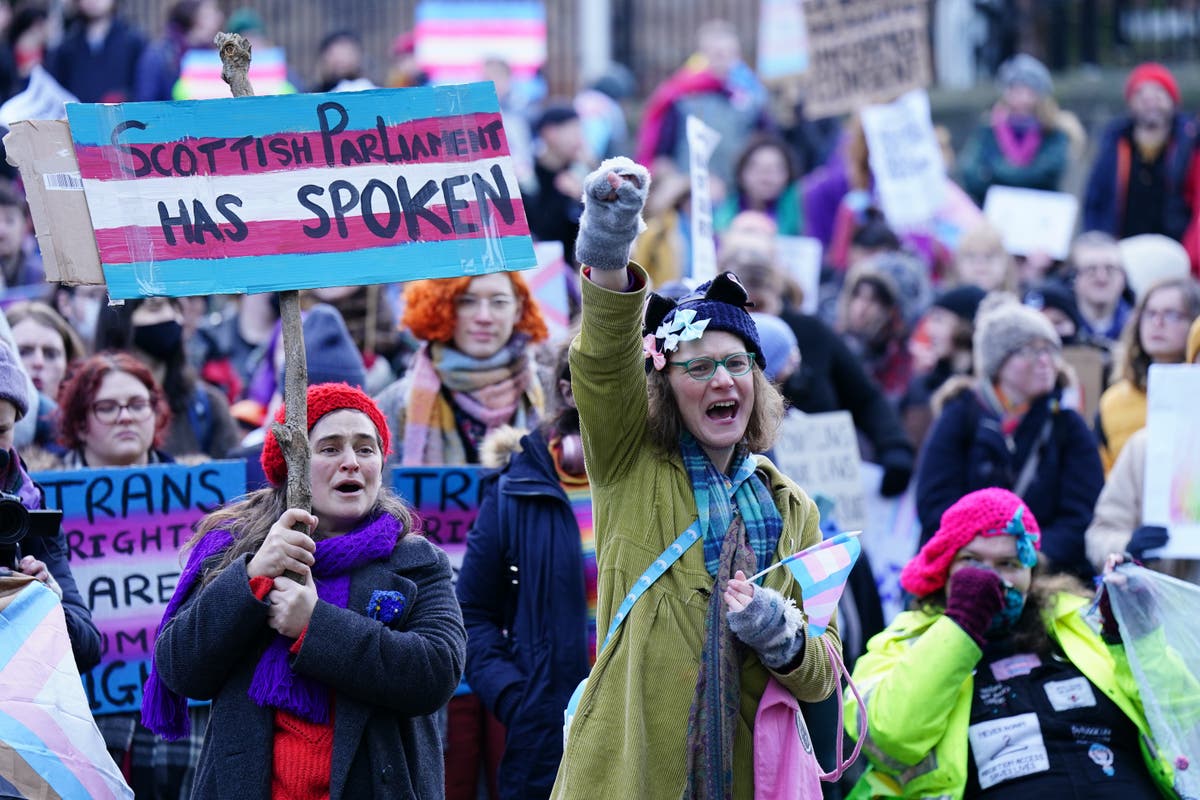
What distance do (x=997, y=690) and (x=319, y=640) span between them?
2.27m

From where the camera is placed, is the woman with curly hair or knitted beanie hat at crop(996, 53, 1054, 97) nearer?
the woman with curly hair

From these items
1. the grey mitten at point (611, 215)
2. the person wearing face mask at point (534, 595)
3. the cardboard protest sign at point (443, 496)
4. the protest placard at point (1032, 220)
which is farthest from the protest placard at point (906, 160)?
Answer: the grey mitten at point (611, 215)

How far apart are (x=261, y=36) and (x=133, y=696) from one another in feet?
31.1

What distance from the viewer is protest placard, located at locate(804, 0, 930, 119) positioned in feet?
36.5

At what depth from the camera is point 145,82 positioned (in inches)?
506

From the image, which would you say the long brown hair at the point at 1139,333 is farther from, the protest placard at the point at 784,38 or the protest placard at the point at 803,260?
the protest placard at the point at 784,38

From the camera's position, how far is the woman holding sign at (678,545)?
4148 millimetres

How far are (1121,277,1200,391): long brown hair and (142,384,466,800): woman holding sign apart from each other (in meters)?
3.58

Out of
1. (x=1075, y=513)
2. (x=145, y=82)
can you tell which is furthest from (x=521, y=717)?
(x=145, y=82)

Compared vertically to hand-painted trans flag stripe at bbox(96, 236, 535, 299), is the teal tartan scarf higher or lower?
lower

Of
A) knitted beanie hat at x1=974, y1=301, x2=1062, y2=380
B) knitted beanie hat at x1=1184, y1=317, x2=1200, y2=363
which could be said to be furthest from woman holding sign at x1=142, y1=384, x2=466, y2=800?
knitted beanie hat at x1=1184, y1=317, x2=1200, y2=363

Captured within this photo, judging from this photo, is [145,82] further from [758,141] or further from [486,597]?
[486,597]

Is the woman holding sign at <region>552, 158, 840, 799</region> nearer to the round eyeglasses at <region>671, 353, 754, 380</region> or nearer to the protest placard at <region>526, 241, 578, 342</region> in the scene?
the round eyeglasses at <region>671, 353, 754, 380</region>

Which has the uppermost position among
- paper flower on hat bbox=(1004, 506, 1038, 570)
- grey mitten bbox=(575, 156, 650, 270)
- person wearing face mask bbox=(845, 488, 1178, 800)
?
grey mitten bbox=(575, 156, 650, 270)
